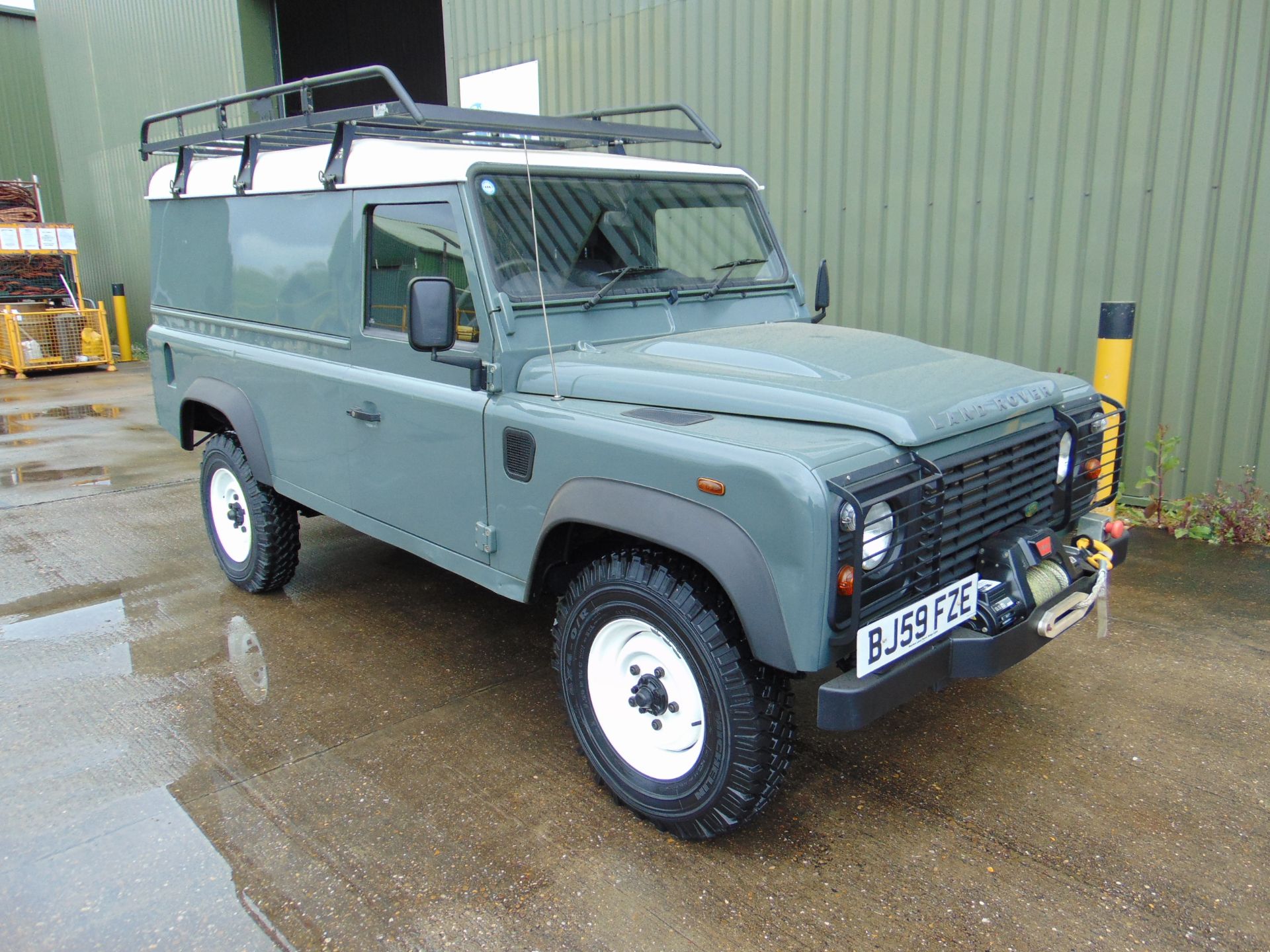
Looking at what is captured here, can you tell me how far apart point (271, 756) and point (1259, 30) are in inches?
238

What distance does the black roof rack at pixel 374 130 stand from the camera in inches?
139

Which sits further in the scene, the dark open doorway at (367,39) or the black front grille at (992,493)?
the dark open doorway at (367,39)

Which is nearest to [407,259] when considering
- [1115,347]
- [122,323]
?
[1115,347]

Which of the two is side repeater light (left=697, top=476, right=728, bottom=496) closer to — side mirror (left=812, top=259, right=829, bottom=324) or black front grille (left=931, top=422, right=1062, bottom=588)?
black front grille (left=931, top=422, right=1062, bottom=588)

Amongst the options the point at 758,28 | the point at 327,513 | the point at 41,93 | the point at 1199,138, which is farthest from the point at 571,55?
the point at 41,93

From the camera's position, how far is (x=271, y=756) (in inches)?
131

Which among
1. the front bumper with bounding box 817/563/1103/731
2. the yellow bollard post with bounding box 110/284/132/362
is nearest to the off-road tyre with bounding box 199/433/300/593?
the front bumper with bounding box 817/563/1103/731

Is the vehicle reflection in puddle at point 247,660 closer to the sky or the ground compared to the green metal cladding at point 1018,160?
closer to the ground

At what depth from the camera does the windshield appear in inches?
132

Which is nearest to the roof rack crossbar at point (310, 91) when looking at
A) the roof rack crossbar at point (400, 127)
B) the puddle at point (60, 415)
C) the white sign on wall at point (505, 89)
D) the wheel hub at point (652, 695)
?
the roof rack crossbar at point (400, 127)

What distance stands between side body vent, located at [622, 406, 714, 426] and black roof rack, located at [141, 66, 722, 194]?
1.35 metres

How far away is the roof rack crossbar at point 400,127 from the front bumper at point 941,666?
2.40 m

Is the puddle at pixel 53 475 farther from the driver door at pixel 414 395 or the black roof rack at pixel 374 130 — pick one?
the driver door at pixel 414 395

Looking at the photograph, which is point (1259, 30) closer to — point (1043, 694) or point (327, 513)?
point (1043, 694)
